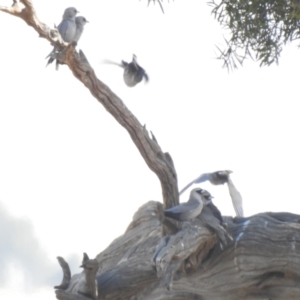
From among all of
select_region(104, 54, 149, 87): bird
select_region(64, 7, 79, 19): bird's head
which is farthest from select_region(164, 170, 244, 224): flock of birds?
select_region(64, 7, 79, 19): bird's head

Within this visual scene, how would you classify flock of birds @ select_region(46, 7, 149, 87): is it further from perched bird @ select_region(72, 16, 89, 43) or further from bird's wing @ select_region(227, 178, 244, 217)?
bird's wing @ select_region(227, 178, 244, 217)

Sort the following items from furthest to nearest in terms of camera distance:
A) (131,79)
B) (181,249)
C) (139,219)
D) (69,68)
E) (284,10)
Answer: (131,79) → (139,219) → (284,10) → (69,68) → (181,249)

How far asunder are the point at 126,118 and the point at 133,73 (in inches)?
67.0

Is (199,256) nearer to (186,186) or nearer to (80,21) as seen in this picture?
(186,186)

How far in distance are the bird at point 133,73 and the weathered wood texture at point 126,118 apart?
1536 mm

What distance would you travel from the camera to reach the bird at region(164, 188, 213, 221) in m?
5.93

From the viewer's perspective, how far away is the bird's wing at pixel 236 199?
667cm

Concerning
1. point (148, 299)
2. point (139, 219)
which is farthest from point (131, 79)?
point (148, 299)

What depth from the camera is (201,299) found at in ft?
21.4

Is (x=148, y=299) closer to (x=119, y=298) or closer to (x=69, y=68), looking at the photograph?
(x=119, y=298)

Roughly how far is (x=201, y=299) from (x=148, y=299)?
1.14 feet

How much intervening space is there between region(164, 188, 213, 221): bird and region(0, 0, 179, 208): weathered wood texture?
0.88 ft

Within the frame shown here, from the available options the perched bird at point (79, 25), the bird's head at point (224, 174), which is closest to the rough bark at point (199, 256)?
the bird's head at point (224, 174)

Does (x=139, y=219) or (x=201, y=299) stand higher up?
(x=139, y=219)
